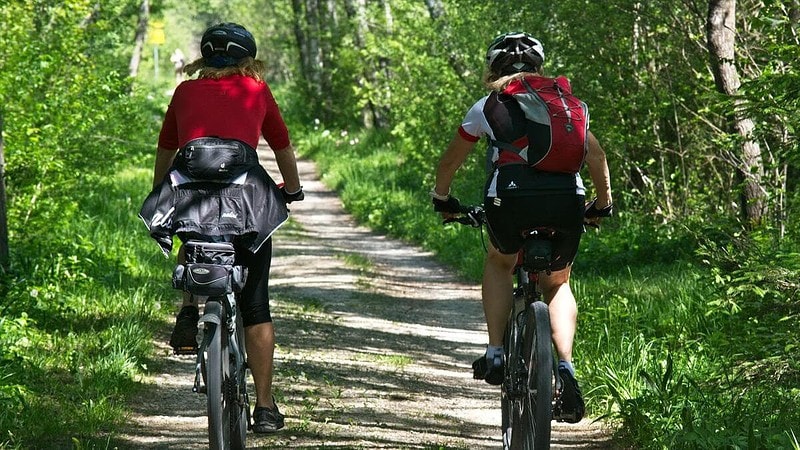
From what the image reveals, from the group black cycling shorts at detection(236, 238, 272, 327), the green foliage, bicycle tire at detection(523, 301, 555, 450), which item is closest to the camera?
bicycle tire at detection(523, 301, 555, 450)

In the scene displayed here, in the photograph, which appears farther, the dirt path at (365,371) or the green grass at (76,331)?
the dirt path at (365,371)

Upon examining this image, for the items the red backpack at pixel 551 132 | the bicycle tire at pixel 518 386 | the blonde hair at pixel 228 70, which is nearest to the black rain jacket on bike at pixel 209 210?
the blonde hair at pixel 228 70

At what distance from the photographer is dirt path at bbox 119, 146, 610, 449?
19.7 ft

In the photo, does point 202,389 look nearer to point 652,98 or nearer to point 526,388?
point 526,388

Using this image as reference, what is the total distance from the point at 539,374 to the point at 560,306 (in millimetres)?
556

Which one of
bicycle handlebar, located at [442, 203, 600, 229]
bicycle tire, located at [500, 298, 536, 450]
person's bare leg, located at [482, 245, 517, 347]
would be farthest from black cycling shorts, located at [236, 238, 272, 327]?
bicycle tire, located at [500, 298, 536, 450]

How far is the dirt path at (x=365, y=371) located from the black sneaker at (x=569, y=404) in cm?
131

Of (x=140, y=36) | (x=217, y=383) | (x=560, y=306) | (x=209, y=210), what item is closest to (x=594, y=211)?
(x=560, y=306)

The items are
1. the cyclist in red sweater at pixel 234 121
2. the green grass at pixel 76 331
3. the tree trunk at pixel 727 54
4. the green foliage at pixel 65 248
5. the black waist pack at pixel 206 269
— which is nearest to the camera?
the black waist pack at pixel 206 269

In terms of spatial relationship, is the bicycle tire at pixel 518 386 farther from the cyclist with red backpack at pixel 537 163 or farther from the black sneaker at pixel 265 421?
the black sneaker at pixel 265 421

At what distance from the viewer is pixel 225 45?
484 cm

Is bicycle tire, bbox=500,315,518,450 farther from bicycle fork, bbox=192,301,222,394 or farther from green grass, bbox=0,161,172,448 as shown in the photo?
green grass, bbox=0,161,172,448

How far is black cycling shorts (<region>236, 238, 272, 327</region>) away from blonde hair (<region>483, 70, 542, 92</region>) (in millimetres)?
1174

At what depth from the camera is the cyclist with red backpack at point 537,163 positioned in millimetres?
4590
